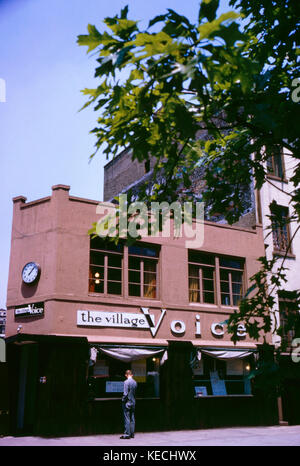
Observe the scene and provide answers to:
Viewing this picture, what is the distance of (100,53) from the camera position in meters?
3.86

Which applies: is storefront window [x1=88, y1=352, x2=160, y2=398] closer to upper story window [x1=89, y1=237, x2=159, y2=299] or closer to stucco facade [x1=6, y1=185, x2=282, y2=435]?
stucco facade [x1=6, y1=185, x2=282, y2=435]

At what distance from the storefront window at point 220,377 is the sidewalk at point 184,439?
180 centimetres

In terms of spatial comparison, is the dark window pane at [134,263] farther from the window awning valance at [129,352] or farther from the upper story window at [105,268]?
the window awning valance at [129,352]

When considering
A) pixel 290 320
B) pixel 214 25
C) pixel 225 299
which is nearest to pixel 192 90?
pixel 214 25

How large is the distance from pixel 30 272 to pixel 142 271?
13.3 ft

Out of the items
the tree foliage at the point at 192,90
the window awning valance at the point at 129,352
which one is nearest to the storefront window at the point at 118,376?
the window awning valance at the point at 129,352

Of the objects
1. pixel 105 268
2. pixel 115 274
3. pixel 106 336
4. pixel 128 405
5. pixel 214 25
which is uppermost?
pixel 105 268

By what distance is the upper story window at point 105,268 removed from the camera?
16438 millimetres

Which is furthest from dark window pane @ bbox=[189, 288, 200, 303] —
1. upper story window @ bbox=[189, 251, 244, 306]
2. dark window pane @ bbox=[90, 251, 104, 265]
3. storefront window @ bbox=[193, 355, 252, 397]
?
dark window pane @ bbox=[90, 251, 104, 265]

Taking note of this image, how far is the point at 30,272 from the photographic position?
1614 centimetres

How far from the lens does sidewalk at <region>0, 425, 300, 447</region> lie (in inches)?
493

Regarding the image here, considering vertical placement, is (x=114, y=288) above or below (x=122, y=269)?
below

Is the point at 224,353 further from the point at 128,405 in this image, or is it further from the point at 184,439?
the point at 128,405

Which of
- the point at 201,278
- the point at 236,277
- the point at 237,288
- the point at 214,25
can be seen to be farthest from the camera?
the point at 236,277
